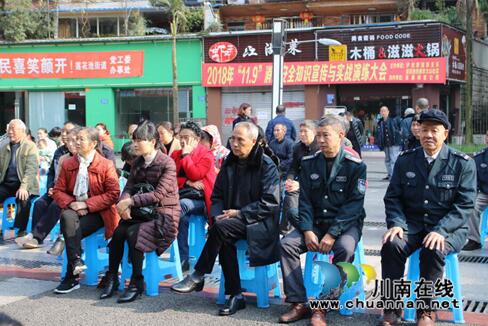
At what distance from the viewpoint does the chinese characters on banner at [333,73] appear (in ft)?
72.3

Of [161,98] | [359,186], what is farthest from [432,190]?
[161,98]

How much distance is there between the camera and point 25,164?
844cm

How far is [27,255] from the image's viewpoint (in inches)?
301

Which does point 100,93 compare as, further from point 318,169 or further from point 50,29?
point 318,169

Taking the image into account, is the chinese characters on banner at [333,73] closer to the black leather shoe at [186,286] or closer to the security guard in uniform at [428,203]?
the security guard in uniform at [428,203]

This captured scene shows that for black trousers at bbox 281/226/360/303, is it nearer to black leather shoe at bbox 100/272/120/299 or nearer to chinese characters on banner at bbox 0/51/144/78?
black leather shoe at bbox 100/272/120/299

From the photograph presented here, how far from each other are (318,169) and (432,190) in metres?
0.96

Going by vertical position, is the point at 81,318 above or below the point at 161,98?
below

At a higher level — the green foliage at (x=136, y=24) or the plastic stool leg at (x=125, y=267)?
the green foliage at (x=136, y=24)

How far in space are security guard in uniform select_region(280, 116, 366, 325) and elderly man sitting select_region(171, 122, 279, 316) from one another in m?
0.26

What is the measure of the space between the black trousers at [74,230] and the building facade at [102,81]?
18936mm

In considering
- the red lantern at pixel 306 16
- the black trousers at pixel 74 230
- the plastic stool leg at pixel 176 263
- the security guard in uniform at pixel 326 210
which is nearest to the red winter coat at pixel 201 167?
the plastic stool leg at pixel 176 263

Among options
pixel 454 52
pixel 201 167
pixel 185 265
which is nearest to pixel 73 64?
pixel 454 52

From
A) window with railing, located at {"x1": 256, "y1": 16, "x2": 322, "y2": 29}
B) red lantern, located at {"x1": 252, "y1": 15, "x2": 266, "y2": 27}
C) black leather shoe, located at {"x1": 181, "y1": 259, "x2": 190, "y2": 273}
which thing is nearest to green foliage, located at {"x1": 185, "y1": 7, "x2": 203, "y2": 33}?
red lantern, located at {"x1": 252, "y1": 15, "x2": 266, "y2": 27}
